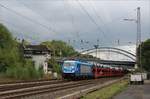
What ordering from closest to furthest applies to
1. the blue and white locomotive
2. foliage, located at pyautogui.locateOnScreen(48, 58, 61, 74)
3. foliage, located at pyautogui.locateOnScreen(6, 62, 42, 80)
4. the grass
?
the grass, foliage, located at pyautogui.locateOnScreen(6, 62, 42, 80), the blue and white locomotive, foliage, located at pyautogui.locateOnScreen(48, 58, 61, 74)

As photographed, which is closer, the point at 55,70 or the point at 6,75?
the point at 6,75

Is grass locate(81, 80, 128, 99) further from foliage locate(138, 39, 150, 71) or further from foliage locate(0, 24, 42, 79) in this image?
foliage locate(138, 39, 150, 71)

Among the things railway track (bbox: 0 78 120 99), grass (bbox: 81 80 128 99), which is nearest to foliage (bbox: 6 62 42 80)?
railway track (bbox: 0 78 120 99)

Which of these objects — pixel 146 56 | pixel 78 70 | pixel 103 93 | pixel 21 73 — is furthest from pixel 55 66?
pixel 103 93

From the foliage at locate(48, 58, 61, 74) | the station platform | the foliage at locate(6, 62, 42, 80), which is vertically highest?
the foliage at locate(48, 58, 61, 74)

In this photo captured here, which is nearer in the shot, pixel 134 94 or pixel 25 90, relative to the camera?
pixel 25 90

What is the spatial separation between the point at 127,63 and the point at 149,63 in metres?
76.1

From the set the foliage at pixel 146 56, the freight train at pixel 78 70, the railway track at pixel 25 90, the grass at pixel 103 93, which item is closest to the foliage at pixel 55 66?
the freight train at pixel 78 70

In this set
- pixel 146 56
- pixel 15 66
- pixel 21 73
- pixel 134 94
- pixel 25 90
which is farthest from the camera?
pixel 146 56

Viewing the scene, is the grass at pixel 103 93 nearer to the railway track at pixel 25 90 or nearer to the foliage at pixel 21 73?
the railway track at pixel 25 90

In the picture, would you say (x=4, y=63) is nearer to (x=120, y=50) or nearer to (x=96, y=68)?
(x=96, y=68)

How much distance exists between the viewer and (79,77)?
72.1 meters

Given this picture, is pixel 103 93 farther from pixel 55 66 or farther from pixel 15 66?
pixel 55 66

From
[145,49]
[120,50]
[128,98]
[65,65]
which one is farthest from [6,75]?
[120,50]
